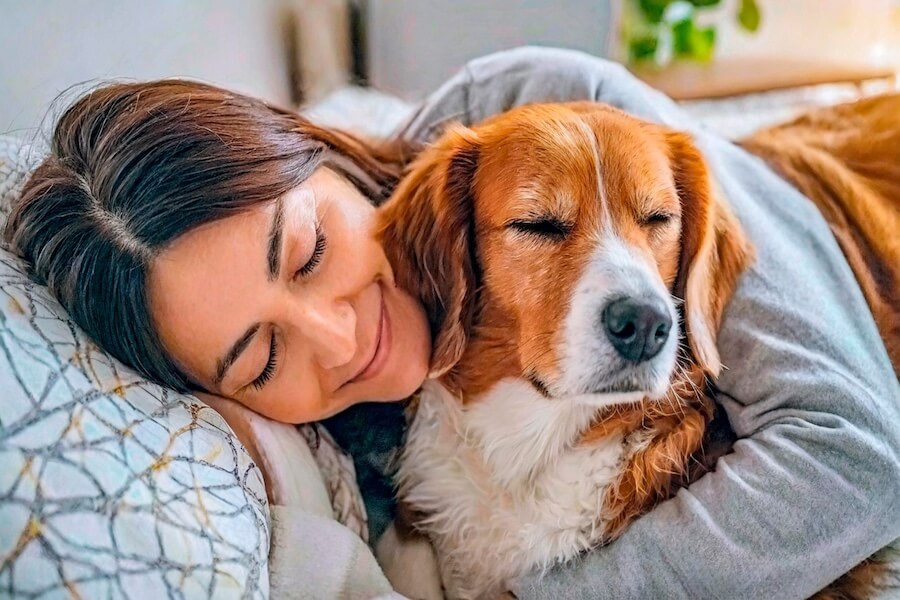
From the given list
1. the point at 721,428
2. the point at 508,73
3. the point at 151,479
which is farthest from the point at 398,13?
the point at 151,479

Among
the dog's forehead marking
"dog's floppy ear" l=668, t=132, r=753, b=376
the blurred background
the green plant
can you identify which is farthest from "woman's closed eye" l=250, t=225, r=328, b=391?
the green plant

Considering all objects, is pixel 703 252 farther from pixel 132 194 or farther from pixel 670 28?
pixel 670 28

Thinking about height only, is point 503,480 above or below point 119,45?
below

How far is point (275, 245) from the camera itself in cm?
116

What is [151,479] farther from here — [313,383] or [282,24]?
[282,24]

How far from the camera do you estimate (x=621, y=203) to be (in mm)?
1171

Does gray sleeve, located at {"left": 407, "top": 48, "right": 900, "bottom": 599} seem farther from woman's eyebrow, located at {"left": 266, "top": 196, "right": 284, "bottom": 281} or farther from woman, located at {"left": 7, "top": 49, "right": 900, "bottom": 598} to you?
woman's eyebrow, located at {"left": 266, "top": 196, "right": 284, "bottom": 281}

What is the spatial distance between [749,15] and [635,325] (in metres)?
2.81

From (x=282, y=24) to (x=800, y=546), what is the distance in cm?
257

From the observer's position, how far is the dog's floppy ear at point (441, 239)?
126 cm

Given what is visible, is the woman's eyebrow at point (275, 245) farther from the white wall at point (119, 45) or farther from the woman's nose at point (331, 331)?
the white wall at point (119, 45)

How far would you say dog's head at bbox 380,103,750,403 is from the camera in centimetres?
110

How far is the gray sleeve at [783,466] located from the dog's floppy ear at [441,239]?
16.3 inches

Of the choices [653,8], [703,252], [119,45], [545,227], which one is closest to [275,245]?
[545,227]
